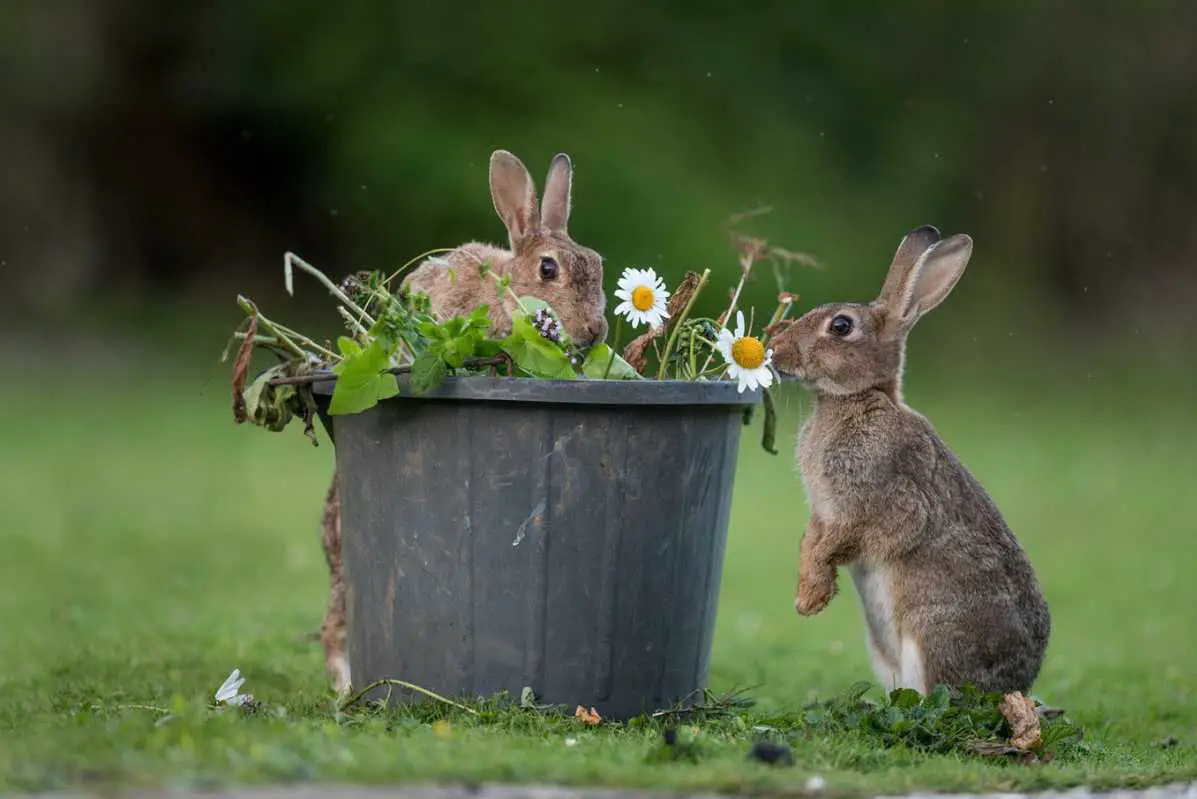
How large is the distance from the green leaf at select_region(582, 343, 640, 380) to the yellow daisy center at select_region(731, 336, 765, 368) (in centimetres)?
28

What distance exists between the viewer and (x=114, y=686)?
528 centimetres

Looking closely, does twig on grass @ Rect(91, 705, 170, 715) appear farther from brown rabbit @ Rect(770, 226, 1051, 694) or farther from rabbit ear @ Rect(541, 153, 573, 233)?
rabbit ear @ Rect(541, 153, 573, 233)

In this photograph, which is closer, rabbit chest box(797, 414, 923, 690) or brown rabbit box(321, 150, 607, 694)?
rabbit chest box(797, 414, 923, 690)

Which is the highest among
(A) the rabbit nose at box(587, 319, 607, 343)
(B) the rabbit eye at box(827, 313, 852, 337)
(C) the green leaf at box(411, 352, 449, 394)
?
(B) the rabbit eye at box(827, 313, 852, 337)

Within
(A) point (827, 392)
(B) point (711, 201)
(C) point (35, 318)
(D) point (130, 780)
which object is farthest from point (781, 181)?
(D) point (130, 780)

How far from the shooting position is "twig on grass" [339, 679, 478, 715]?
14.2 ft

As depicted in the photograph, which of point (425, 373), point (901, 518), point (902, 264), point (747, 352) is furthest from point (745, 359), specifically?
point (425, 373)

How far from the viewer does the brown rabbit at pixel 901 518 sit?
15.6ft

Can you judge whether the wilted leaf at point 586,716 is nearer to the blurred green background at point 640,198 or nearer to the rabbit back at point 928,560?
the rabbit back at point 928,560

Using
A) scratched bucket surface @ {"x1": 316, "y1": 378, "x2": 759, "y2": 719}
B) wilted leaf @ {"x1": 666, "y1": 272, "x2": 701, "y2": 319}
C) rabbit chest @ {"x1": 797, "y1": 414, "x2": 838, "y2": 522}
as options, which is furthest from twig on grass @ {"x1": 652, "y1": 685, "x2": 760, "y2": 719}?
wilted leaf @ {"x1": 666, "y1": 272, "x2": 701, "y2": 319}

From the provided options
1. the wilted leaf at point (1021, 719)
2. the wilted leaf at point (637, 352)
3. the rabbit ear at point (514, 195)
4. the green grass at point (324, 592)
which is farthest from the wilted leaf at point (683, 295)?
the wilted leaf at point (1021, 719)

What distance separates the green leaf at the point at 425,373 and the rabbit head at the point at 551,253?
3.25 feet

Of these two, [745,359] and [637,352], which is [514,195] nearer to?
[637,352]

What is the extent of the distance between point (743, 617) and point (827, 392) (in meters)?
3.45
